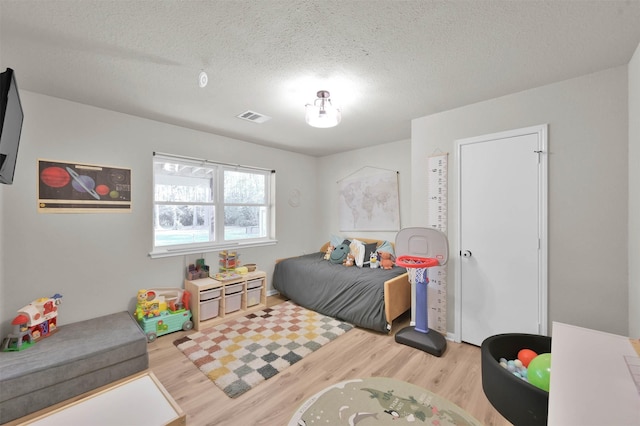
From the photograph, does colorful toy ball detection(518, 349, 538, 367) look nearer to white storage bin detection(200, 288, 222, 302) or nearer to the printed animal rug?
the printed animal rug

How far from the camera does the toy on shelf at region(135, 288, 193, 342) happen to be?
2.76 metres

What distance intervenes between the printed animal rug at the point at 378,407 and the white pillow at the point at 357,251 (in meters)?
1.85

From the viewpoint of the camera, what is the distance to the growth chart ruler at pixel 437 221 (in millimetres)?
2764

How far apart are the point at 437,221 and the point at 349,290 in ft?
4.32

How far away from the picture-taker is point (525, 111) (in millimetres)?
2314

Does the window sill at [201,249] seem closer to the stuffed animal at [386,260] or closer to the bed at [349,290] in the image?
the bed at [349,290]

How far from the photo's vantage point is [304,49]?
1717 mm

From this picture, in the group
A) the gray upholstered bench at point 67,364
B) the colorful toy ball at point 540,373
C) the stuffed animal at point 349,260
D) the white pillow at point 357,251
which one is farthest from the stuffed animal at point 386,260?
the gray upholstered bench at point 67,364

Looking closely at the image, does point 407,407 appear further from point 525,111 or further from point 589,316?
point 525,111

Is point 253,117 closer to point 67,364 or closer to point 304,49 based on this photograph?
point 304,49

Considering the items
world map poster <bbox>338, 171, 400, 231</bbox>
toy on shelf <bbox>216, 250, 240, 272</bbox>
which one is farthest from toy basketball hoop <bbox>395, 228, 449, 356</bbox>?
toy on shelf <bbox>216, 250, 240, 272</bbox>

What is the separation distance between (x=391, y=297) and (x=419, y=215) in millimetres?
978

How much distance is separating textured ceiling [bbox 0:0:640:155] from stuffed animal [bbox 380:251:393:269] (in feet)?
6.58

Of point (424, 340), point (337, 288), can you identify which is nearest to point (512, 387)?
point (424, 340)
